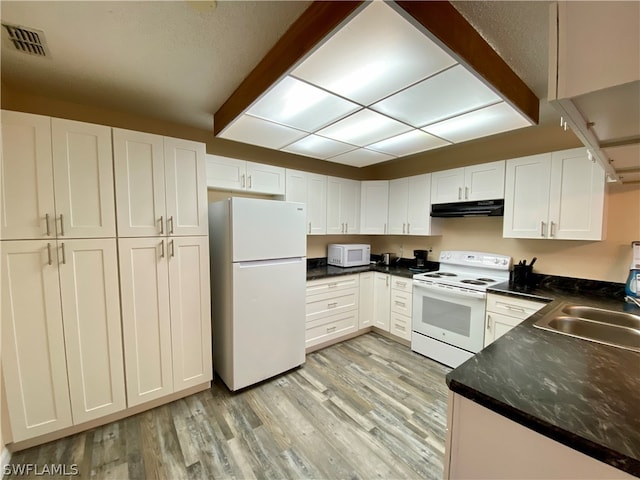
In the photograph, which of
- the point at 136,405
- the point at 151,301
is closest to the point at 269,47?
the point at 151,301

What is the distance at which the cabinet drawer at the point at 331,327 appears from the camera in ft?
9.70

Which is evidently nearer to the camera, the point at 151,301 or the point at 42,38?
the point at 42,38

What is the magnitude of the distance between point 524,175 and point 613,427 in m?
2.45

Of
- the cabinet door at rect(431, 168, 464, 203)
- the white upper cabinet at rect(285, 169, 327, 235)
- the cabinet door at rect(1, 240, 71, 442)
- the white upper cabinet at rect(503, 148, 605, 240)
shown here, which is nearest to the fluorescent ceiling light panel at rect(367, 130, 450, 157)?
the cabinet door at rect(431, 168, 464, 203)

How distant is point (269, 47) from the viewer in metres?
1.52

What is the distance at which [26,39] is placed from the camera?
4.60 feet

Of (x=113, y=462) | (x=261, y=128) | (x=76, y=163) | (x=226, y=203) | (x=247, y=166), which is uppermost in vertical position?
(x=261, y=128)

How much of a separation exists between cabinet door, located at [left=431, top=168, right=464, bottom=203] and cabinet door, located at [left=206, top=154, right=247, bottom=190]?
2.26 m

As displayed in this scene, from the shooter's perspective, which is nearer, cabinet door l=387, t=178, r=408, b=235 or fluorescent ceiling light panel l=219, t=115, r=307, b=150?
fluorescent ceiling light panel l=219, t=115, r=307, b=150

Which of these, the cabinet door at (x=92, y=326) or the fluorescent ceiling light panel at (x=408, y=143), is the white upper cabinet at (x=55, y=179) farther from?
the fluorescent ceiling light panel at (x=408, y=143)

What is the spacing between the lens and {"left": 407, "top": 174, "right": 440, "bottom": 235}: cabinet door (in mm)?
3242

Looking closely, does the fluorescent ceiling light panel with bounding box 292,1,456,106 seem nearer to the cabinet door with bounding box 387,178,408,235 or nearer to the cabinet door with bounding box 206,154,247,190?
the cabinet door with bounding box 206,154,247,190

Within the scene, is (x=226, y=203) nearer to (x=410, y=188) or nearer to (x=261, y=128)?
(x=261, y=128)

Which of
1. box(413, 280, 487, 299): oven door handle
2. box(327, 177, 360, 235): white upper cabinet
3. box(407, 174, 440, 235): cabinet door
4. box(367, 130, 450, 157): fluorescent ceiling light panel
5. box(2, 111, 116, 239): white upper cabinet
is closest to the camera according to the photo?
box(2, 111, 116, 239): white upper cabinet
